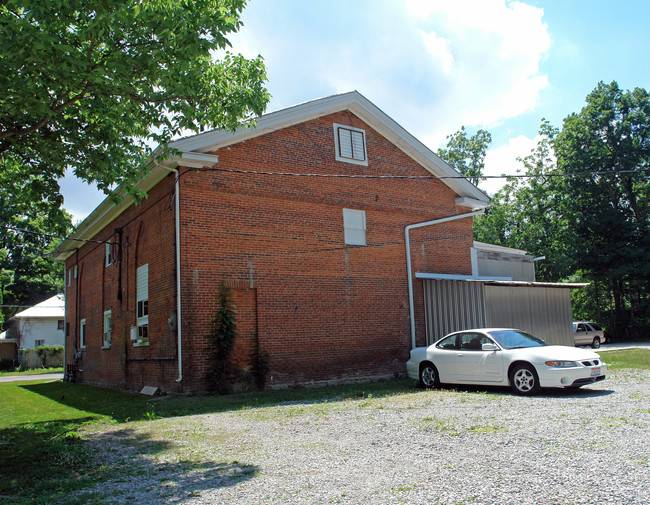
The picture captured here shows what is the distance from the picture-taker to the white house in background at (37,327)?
44500mm

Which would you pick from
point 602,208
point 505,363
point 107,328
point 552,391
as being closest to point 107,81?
point 505,363

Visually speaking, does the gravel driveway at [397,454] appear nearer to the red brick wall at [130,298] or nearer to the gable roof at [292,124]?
the red brick wall at [130,298]

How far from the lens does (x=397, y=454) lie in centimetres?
637

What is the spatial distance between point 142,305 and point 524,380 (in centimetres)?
1127

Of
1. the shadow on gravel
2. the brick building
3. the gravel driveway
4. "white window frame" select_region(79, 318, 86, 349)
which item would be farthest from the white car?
"white window frame" select_region(79, 318, 86, 349)

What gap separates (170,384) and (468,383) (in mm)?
7416

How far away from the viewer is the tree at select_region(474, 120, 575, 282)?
4031 centimetres

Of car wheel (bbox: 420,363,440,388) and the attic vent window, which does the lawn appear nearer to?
car wheel (bbox: 420,363,440,388)

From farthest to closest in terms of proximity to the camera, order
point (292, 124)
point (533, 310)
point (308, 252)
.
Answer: point (533, 310)
point (292, 124)
point (308, 252)

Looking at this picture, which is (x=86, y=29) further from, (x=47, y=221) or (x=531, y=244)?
(x=531, y=244)

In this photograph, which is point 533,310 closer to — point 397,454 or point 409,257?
point 409,257

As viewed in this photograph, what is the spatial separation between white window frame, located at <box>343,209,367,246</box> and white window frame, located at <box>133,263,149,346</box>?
20.0 ft

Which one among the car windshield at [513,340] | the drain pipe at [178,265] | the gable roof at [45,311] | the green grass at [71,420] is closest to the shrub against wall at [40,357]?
the gable roof at [45,311]

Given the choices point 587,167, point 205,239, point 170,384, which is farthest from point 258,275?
point 587,167
